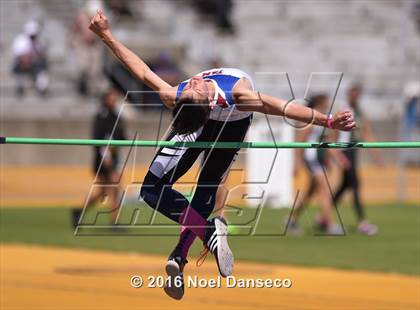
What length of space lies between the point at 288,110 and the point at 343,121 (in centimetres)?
50

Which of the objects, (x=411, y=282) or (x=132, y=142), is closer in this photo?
(x=132, y=142)

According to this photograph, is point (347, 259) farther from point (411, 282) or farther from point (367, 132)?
point (367, 132)

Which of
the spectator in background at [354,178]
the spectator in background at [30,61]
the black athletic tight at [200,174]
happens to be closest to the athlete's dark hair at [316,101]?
the spectator in background at [354,178]

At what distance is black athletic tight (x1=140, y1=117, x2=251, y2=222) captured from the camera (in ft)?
33.1

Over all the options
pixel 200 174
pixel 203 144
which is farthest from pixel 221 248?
pixel 203 144

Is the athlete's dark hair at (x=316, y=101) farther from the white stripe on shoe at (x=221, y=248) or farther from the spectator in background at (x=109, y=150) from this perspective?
the white stripe on shoe at (x=221, y=248)

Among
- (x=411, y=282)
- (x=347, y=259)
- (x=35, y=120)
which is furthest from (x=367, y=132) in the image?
(x=35, y=120)

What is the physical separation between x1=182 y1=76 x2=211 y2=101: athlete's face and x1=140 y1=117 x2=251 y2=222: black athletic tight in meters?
0.55

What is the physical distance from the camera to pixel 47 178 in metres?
28.1

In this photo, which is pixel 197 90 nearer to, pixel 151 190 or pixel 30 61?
pixel 151 190

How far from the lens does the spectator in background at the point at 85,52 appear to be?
1253 inches

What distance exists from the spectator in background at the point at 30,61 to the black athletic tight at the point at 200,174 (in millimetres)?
21776

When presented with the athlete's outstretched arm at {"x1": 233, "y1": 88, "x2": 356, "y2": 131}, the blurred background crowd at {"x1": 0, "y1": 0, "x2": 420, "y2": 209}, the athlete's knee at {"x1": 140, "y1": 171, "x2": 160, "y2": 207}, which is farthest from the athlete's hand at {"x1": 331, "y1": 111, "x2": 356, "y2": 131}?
the blurred background crowd at {"x1": 0, "y1": 0, "x2": 420, "y2": 209}

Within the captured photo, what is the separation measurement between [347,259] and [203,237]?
5849 millimetres
